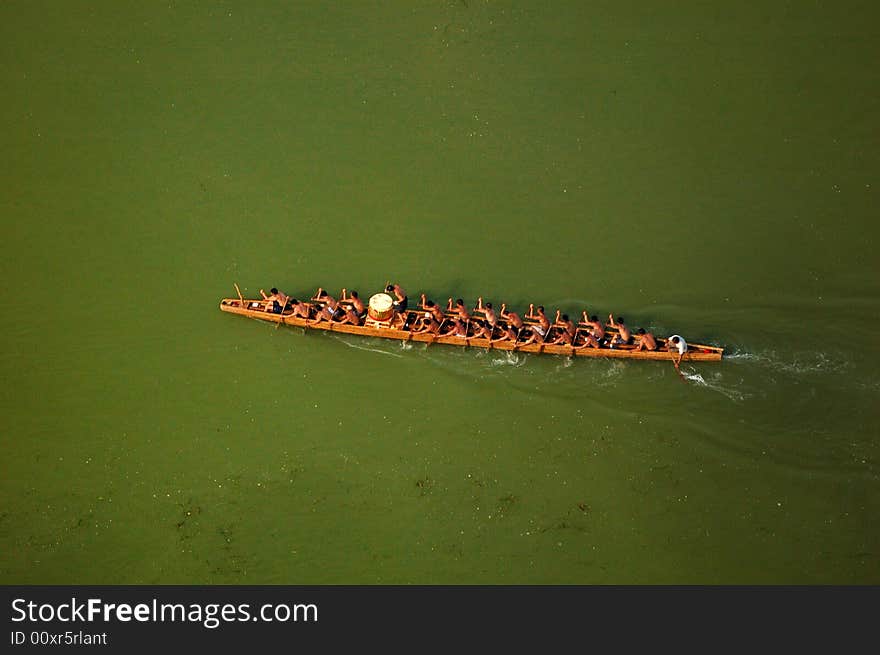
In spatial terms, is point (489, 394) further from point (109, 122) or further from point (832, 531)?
point (109, 122)

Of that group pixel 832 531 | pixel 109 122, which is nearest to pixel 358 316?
pixel 109 122

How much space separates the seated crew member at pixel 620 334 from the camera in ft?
27.4

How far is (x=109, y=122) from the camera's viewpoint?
33.2ft

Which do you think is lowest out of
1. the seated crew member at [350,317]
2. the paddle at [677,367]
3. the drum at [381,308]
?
the paddle at [677,367]

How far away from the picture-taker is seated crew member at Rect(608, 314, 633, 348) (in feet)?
27.4

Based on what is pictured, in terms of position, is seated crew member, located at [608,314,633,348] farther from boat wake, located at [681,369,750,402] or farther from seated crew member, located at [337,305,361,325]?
seated crew member, located at [337,305,361,325]

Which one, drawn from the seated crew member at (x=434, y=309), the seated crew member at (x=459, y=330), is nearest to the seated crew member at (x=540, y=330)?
the seated crew member at (x=459, y=330)

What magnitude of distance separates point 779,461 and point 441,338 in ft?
11.2

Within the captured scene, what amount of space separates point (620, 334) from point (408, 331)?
2112mm

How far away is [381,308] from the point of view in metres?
8.60

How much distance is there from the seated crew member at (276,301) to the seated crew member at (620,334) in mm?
3322

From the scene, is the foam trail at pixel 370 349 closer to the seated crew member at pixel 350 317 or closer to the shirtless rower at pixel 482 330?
the seated crew member at pixel 350 317

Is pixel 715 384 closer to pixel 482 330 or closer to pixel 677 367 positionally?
pixel 677 367

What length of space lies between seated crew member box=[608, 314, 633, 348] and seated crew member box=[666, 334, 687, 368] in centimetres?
37
